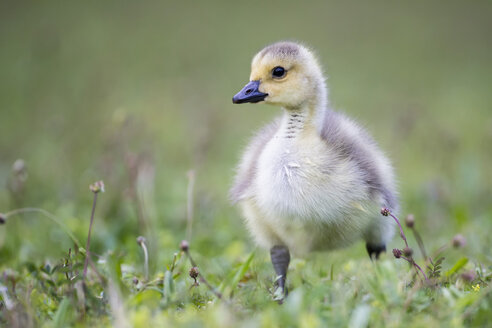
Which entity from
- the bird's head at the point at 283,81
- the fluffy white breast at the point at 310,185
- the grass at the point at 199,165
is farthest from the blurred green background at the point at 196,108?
the fluffy white breast at the point at 310,185

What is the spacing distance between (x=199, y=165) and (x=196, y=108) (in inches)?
76.0

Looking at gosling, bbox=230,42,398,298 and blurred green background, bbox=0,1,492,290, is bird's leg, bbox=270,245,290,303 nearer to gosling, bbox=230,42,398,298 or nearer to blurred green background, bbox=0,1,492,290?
gosling, bbox=230,42,398,298

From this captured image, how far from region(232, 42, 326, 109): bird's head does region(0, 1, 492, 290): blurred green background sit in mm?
427

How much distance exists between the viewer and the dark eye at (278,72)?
3004 millimetres

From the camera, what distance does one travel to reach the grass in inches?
88.2

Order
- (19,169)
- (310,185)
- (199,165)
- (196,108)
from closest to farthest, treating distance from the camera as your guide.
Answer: (310,185), (19,169), (199,165), (196,108)

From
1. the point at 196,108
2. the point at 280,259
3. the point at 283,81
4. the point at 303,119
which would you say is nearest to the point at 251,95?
the point at 283,81

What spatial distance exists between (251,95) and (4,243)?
183cm

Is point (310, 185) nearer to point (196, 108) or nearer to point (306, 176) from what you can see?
point (306, 176)

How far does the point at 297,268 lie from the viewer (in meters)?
3.16

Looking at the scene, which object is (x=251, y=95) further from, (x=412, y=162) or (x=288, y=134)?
(x=412, y=162)

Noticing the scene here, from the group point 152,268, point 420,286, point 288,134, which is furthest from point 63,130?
point 420,286

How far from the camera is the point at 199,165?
15.1ft

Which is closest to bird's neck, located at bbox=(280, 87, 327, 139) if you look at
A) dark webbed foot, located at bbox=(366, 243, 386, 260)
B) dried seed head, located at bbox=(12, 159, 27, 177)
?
dark webbed foot, located at bbox=(366, 243, 386, 260)
